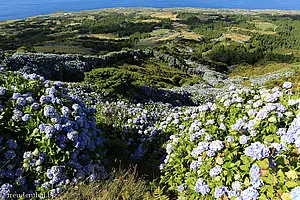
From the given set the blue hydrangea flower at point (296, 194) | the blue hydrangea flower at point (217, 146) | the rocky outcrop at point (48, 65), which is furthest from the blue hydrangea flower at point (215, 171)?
the rocky outcrop at point (48, 65)

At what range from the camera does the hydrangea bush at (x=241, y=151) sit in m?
3.78

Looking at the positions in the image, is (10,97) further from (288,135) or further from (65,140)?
(288,135)

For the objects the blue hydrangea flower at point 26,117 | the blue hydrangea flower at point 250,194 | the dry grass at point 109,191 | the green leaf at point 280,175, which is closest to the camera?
the green leaf at point 280,175

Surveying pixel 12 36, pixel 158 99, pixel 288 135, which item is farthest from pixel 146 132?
pixel 12 36

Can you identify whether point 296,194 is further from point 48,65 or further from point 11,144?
point 48,65

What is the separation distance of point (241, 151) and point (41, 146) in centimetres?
319

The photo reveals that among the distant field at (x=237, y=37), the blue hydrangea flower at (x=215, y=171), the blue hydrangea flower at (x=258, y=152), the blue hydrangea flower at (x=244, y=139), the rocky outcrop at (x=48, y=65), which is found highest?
the blue hydrangea flower at (x=258, y=152)

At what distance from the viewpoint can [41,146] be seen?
481 cm

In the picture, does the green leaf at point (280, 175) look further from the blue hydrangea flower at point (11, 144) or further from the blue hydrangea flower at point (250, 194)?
the blue hydrangea flower at point (11, 144)

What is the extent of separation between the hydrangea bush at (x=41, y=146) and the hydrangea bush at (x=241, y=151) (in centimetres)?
157

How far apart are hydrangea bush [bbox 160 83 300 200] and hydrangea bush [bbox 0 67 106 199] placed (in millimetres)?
1573

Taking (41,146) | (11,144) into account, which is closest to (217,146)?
(41,146)

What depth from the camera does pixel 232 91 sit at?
22.6 feet

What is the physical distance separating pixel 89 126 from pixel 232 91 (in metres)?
3.36
